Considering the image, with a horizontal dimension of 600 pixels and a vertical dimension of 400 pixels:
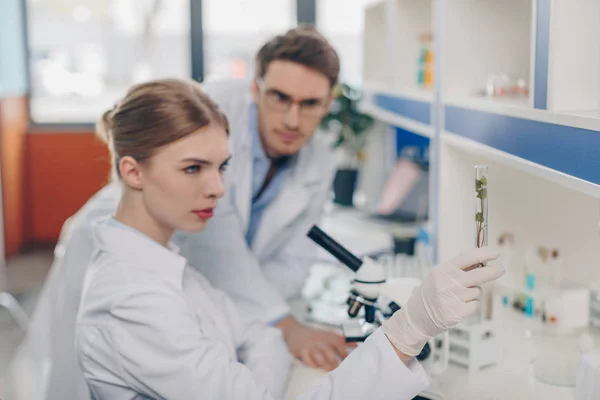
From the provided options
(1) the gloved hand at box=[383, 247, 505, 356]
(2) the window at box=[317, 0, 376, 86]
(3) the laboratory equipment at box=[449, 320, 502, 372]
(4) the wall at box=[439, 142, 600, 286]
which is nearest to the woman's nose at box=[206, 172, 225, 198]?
(1) the gloved hand at box=[383, 247, 505, 356]

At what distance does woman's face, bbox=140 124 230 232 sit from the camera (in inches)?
51.3

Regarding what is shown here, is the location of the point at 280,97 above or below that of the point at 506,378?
above

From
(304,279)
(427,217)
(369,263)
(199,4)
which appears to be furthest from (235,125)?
(199,4)

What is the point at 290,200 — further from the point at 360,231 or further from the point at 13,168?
the point at 13,168

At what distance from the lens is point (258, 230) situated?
2.00m

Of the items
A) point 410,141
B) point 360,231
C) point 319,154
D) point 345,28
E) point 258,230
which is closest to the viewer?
point 258,230

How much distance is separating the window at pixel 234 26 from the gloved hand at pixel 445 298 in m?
4.03

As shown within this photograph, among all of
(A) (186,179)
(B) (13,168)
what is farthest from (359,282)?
(B) (13,168)

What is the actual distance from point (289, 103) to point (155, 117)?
655 mm

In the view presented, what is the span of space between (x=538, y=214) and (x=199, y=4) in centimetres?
359

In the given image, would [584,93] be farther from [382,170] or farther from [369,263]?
[382,170]

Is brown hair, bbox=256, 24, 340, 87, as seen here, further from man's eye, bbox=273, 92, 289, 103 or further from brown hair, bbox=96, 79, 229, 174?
brown hair, bbox=96, 79, 229, 174

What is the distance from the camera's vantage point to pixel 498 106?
143 cm

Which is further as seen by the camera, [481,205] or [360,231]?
[360,231]
